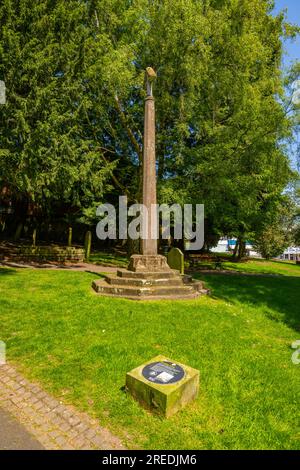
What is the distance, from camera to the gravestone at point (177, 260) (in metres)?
13.0

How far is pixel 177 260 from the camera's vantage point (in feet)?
43.4

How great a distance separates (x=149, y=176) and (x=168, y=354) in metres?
6.85

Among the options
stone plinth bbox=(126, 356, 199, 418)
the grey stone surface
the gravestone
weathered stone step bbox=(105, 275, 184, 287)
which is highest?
the gravestone

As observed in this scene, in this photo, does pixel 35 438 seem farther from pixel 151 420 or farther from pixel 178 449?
pixel 178 449

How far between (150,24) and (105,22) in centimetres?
280

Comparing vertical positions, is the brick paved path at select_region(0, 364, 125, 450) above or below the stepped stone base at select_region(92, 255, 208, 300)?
below

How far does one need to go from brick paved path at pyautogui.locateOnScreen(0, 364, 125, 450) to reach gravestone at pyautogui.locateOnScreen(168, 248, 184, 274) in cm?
891

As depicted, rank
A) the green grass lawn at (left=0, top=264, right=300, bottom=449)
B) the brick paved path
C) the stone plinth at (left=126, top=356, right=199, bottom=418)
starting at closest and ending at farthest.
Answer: the brick paved path < the green grass lawn at (left=0, top=264, right=300, bottom=449) < the stone plinth at (left=126, top=356, right=199, bottom=418)

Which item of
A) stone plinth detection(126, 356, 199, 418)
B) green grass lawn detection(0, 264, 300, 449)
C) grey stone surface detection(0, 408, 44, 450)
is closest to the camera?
grey stone surface detection(0, 408, 44, 450)

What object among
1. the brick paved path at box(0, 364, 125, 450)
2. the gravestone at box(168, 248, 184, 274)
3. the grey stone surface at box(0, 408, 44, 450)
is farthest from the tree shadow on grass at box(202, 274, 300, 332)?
the grey stone surface at box(0, 408, 44, 450)

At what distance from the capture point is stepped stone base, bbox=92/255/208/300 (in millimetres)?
9766

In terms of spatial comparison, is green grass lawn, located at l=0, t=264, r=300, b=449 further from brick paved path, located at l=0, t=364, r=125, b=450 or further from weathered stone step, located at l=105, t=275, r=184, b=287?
weathered stone step, located at l=105, t=275, r=184, b=287

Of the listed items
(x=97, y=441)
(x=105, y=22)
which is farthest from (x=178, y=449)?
(x=105, y=22)

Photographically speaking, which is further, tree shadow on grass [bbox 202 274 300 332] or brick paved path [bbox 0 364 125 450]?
tree shadow on grass [bbox 202 274 300 332]
